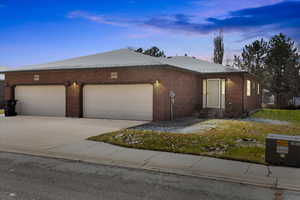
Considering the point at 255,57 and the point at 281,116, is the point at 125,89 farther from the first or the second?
the point at 255,57

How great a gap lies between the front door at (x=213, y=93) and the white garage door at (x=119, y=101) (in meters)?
6.22

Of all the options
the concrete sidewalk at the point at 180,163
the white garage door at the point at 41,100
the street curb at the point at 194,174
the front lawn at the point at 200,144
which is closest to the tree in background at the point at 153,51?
the white garage door at the point at 41,100

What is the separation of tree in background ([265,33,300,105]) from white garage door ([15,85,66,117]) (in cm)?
2725

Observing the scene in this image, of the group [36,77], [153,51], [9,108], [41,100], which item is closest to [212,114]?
[41,100]

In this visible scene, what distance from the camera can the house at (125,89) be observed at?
14.1 meters

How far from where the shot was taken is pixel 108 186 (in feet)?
14.3

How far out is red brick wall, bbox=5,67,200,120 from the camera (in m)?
Result: 13.9

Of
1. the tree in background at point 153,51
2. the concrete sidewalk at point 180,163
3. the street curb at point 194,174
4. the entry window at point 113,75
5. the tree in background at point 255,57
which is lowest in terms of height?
the street curb at point 194,174

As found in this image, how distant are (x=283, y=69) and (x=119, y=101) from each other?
26.6 metres

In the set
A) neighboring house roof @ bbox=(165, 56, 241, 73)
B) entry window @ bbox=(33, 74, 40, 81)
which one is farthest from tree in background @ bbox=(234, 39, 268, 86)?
entry window @ bbox=(33, 74, 40, 81)

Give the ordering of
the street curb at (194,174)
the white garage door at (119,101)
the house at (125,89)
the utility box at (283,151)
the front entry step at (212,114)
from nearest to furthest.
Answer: the street curb at (194,174) → the utility box at (283,151) → the house at (125,89) → the white garage door at (119,101) → the front entry step at (212,114)

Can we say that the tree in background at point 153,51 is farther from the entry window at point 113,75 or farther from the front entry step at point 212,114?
the entry window at point 113,75

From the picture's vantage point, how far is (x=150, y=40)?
1709 inches

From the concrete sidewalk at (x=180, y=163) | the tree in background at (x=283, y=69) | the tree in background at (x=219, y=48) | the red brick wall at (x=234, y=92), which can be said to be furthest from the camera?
the tree in background at (x=219, y=48)
